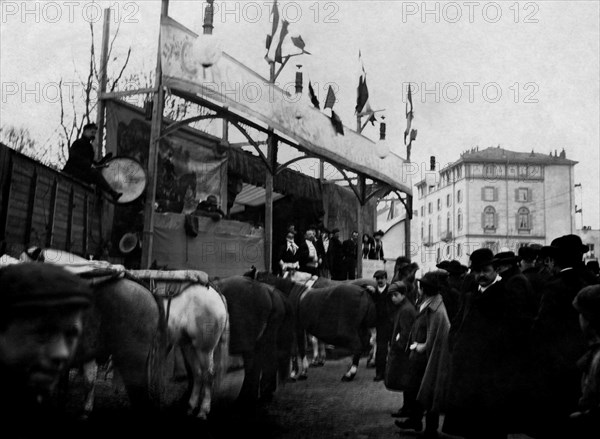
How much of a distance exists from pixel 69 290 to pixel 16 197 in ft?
17.1

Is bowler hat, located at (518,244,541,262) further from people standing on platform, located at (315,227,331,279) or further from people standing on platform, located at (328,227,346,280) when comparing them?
people standing on platform, located at (328,227,346,280)

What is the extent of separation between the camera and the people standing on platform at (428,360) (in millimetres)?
7012

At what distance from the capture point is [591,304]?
3.80m

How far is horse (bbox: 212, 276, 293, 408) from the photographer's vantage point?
316 inches

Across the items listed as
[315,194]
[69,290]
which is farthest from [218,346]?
[315,194]

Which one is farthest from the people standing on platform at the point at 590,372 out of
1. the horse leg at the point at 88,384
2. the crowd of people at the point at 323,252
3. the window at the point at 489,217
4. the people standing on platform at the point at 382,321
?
the window at the point at 489,217

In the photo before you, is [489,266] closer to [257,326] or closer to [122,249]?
[257,326]

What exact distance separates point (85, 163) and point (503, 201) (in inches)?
3074

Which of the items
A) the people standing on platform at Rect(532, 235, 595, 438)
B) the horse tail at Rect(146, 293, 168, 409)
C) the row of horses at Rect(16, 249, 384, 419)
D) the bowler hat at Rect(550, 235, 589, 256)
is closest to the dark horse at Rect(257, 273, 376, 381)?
the row of horses at Rect(16, 249, 384, 419)

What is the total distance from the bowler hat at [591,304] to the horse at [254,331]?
4761mm

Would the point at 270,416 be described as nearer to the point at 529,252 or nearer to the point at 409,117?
the point at 529,252

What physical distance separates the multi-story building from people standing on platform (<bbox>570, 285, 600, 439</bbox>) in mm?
71420

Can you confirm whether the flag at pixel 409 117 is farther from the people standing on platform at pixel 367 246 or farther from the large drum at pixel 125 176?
the large drum at pixel 125 176

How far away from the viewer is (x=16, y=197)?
22.2 ft
